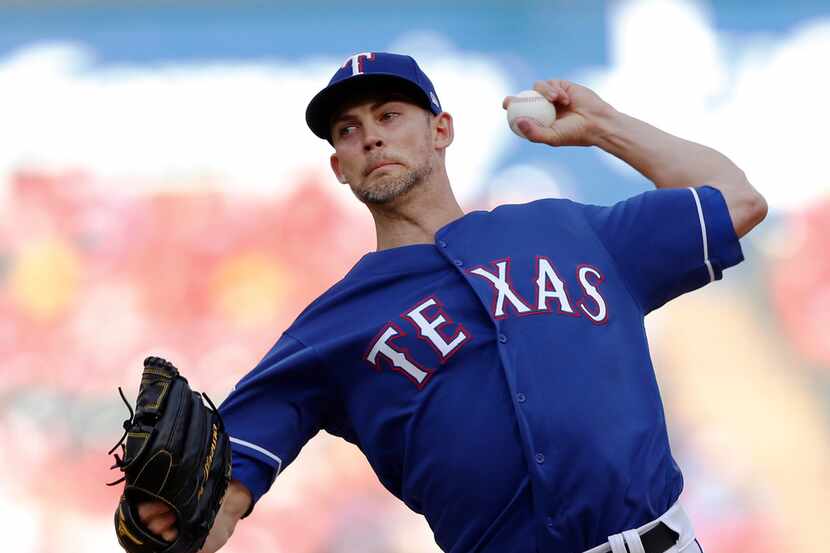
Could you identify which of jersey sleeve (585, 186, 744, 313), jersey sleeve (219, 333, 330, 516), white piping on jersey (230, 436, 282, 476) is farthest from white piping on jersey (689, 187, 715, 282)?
white piping on jersey (230, 436, 282, 476)

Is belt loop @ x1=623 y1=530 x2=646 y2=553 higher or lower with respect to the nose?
lower

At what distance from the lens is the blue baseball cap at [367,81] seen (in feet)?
8.40

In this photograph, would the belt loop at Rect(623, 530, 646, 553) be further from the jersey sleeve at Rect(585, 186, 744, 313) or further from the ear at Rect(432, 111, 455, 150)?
the ear at Rect(432, 111, 455, 150)

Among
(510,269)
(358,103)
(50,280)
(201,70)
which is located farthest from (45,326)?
(510,269)

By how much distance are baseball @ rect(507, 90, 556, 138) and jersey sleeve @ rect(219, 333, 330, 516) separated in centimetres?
70

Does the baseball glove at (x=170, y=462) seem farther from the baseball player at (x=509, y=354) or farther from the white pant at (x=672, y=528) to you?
the white pant at (x=672, y=528)

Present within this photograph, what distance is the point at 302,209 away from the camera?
491 cm

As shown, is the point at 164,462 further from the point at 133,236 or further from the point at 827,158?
the point at 827,158

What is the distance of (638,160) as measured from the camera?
2436 millimetres

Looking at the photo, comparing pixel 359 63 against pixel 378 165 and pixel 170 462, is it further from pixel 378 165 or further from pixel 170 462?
pixel 170 462

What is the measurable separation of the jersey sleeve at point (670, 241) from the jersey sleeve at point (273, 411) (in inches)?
26.5

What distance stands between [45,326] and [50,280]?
202 mm

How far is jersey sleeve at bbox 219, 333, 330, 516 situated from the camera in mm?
2232

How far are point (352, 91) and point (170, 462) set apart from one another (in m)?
1.07
